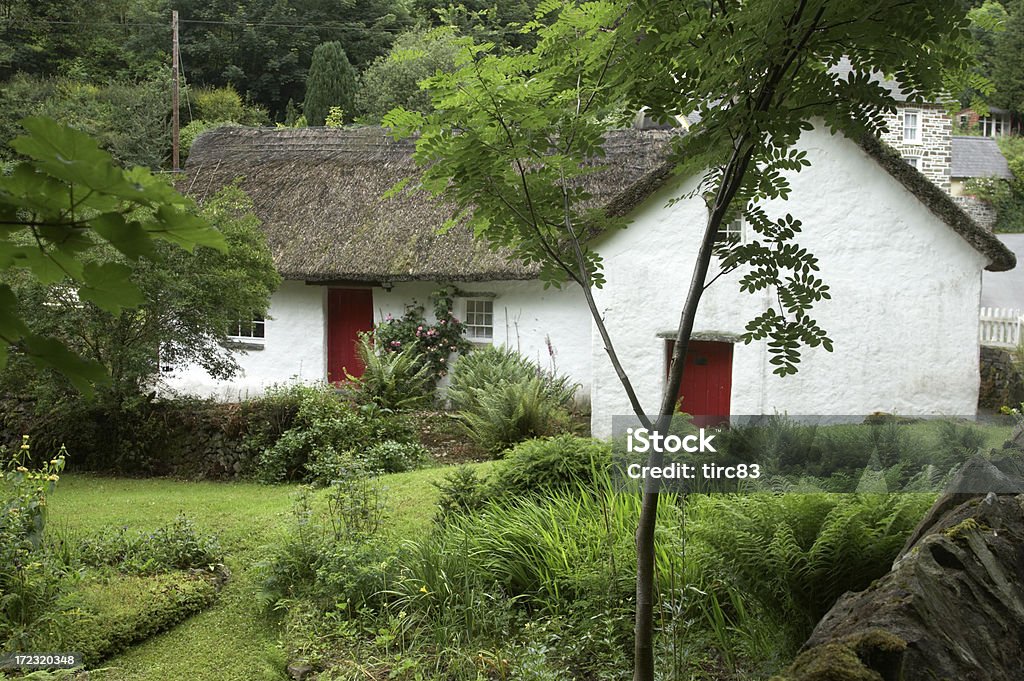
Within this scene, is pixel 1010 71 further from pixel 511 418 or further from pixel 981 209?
pixel 511 418

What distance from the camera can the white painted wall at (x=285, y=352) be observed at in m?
15.2

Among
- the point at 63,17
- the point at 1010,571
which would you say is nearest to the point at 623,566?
the point at 1010,571

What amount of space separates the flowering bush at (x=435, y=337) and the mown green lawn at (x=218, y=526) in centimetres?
418

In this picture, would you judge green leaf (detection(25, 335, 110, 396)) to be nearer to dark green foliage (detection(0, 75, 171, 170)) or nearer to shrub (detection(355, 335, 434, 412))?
shrub (detection(355, 335, 434, 412))

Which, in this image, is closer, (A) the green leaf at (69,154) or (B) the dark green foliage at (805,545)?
(A) the green leaf at (69,154)

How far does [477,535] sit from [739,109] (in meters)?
3.60

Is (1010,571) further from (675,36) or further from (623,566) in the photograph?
(675,36)

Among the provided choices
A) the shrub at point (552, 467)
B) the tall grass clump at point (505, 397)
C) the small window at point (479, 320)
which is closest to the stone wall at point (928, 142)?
the small window at point (479, 320)

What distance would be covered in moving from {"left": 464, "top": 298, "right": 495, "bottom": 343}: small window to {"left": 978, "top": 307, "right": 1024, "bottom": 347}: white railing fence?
28.4 feet

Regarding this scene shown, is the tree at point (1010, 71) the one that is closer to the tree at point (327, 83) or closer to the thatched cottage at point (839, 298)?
the tree at point (327, 83)

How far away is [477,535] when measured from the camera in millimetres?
5688

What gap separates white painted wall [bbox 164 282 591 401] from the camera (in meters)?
13.5

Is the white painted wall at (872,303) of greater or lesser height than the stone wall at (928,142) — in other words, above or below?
below

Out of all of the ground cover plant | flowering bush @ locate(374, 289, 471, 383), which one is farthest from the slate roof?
the ground cover plant
